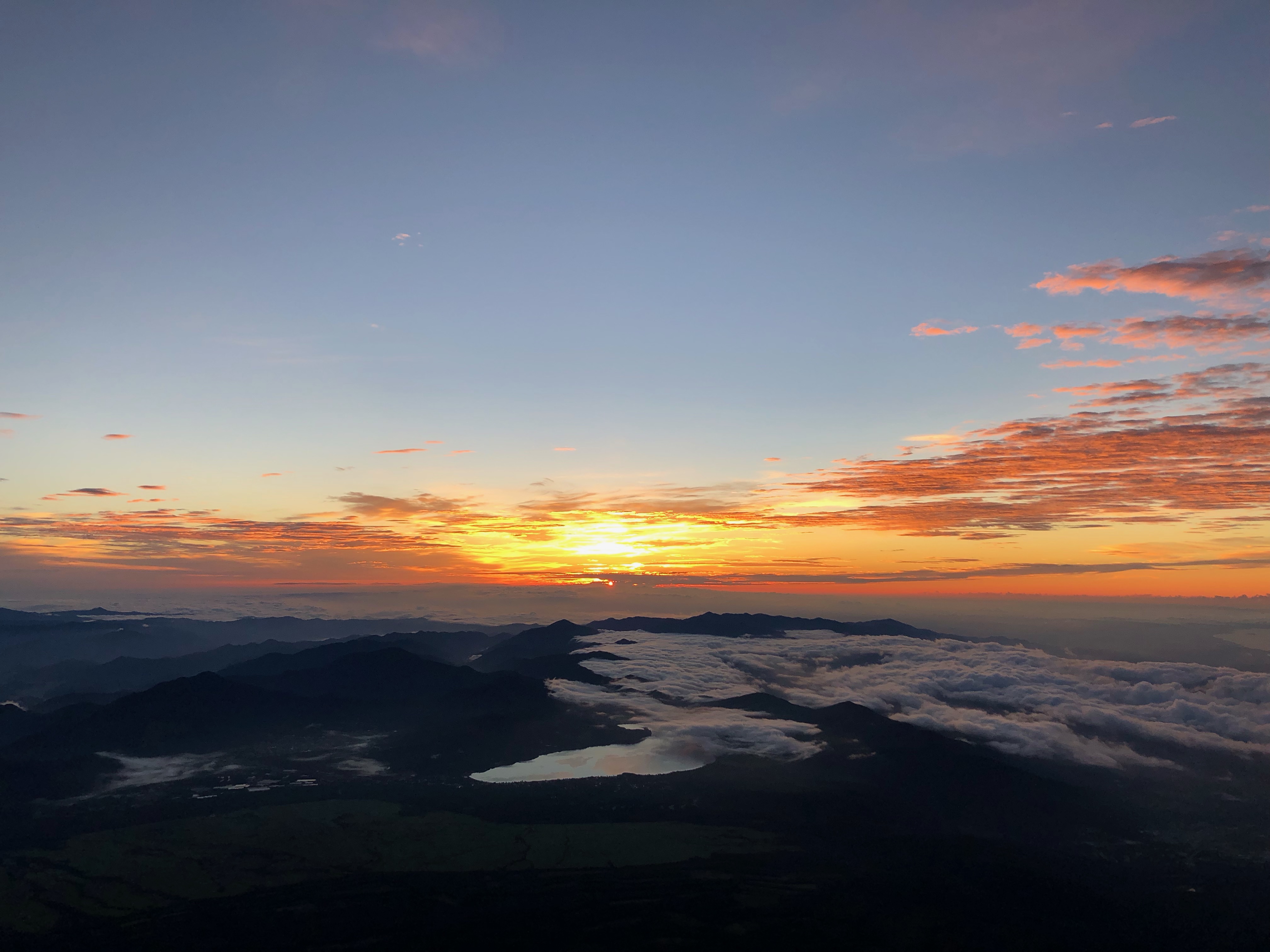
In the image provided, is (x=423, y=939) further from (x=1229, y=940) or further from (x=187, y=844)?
(x=1229, y=940)

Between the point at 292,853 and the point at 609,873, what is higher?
the point at 292,853

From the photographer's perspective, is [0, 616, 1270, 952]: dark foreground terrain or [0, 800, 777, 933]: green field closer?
[0, 616, 1270, 952]: dark foreground terrain

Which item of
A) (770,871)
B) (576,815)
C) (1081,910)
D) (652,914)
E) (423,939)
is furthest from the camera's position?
(576,815)

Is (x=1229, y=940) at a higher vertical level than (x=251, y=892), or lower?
lower

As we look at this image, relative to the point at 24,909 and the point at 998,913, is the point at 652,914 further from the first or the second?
the point at 24,909

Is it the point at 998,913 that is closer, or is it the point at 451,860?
the point at 998,913

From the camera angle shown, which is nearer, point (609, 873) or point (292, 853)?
point (609, 873)

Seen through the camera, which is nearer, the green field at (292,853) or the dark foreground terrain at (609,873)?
the dark foreground terrain at (609,873)

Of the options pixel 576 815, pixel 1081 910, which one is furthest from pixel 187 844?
pixel 1081 910

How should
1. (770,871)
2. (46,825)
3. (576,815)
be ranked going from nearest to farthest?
(770,871), (46,825), (576,815)
